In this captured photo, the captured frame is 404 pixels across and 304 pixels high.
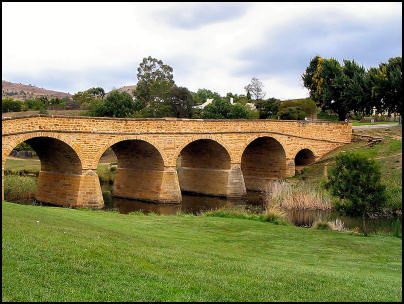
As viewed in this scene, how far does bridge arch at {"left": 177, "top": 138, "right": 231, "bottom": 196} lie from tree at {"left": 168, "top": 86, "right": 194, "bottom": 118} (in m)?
25.1

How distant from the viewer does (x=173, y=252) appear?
13172 millimetres

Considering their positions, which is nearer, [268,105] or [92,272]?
[92,272]

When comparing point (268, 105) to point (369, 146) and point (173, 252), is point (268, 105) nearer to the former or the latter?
point (369, 146)

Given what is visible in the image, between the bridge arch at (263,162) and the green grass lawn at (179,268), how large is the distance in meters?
26.8

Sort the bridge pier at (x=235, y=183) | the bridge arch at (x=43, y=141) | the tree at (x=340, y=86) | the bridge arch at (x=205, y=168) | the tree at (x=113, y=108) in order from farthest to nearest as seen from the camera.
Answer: the tree at (x=113, y=108) < the tree at (x=340, y=86) < the bridge arch at (x=205, y=168) < the bridge pier at (x=235, y=183) < the bridge arch at (x=43, y=141)

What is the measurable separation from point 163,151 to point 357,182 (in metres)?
17.0

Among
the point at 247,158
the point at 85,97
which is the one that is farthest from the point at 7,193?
the point at 85,97

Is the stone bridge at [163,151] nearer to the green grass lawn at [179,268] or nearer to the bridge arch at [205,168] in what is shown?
the bridge arch at [205,168]

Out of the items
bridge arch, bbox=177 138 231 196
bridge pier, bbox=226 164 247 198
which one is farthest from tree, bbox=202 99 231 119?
bridge pier, bbox=226 164 247 198

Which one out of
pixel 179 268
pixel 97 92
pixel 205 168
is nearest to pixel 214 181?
pixel 205 168

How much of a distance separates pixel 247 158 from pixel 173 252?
3501 cm

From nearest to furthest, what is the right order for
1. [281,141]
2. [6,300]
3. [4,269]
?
[6,300] → [4,269] → [281,141]

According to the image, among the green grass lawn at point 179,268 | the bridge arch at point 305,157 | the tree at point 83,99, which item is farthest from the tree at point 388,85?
the tree at point 83,99

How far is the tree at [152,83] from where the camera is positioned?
249 feet
